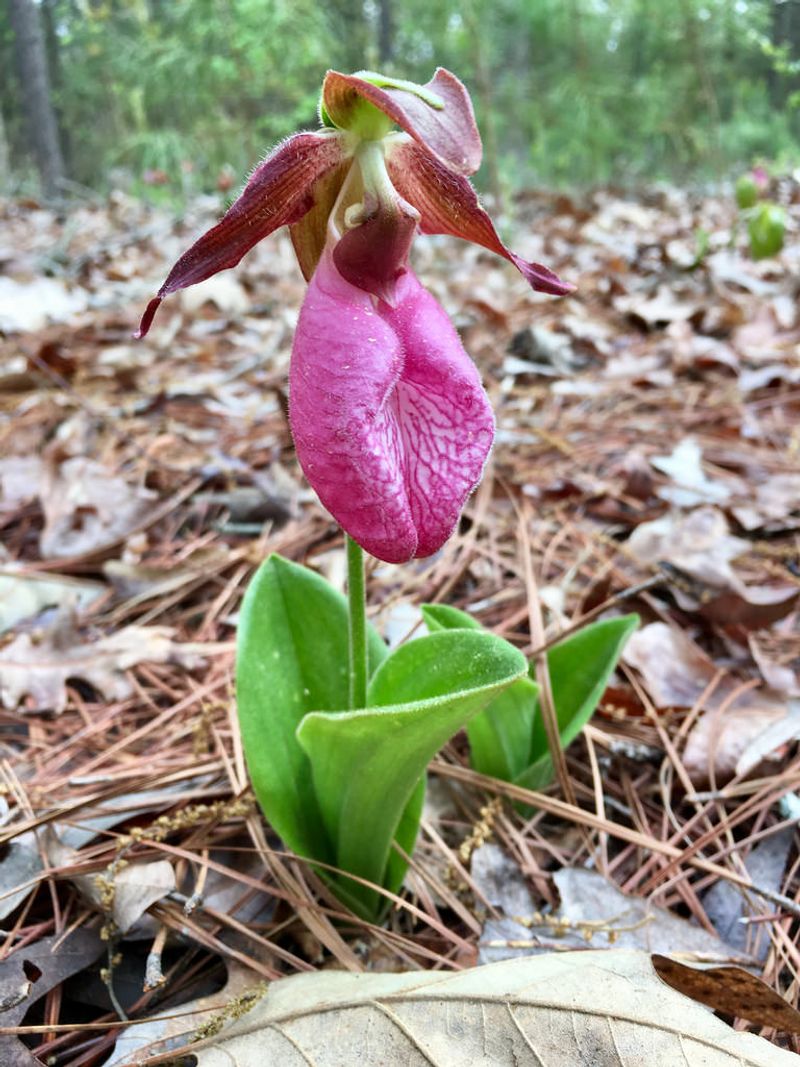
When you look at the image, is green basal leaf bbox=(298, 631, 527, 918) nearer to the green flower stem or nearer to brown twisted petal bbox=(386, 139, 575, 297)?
the green flower stem

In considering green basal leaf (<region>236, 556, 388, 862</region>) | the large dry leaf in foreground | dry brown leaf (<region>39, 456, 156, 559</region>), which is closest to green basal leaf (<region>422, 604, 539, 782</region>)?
green basal leaf (<region>236, 556, 388, 862</region>)

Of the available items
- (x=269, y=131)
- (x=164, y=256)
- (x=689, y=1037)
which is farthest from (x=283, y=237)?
(x=689, y=1037)

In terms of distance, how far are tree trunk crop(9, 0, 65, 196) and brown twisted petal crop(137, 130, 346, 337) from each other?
9.81m

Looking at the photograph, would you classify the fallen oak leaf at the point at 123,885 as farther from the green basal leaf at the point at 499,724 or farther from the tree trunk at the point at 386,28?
the tree trunk at the point at 386,28

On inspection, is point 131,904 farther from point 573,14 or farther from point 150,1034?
point 573,14

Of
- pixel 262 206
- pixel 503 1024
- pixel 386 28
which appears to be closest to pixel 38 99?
pixel 386 28

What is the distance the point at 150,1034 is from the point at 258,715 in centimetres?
41

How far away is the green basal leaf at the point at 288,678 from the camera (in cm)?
116

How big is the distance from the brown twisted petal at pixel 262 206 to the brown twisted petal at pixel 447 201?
8 cm

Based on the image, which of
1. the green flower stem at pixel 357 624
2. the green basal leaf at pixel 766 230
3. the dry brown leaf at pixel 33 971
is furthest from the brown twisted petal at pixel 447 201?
the green basal leaf at pixel 766 230

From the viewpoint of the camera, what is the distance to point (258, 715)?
1170 mm

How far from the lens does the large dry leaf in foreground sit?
82 cm

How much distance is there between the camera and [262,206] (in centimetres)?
90

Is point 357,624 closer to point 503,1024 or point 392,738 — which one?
point 392,738
